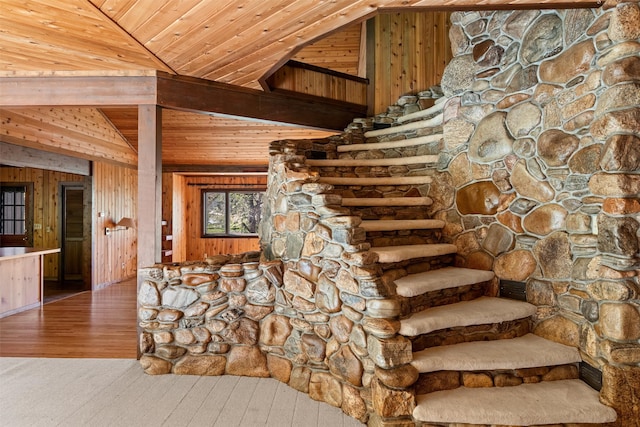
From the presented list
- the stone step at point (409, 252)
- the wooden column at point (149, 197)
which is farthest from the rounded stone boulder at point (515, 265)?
the wooden column at point (149, 197)

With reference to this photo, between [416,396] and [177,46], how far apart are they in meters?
3.09

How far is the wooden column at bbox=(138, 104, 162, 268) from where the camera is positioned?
121 inches

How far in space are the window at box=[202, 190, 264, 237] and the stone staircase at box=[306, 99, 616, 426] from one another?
6096 millimetres

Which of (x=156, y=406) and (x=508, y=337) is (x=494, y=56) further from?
(x=156, y=406)

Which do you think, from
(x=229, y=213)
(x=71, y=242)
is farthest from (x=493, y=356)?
(x=71, y=242)

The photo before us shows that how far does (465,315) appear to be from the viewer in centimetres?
214

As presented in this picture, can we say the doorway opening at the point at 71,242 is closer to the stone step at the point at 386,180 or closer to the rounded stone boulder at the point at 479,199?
the stone step at the point at 386,180

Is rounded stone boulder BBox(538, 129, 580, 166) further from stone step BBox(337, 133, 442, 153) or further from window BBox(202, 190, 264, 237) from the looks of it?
window BBox(202, 190, 264, 237)

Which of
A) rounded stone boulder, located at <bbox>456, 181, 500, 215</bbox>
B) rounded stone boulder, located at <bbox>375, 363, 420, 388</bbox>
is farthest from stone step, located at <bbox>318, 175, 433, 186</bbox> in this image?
rounded stone boulder, located at <bbox>375, 363, 420, 388</bbox>

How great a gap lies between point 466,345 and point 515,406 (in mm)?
399

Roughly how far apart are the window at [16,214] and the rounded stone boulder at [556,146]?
29.0ft

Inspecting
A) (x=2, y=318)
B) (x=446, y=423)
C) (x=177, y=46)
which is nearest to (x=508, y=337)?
(x=446, y=423)

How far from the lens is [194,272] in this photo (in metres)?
2.79

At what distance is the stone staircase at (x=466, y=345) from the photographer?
5.86 ft
